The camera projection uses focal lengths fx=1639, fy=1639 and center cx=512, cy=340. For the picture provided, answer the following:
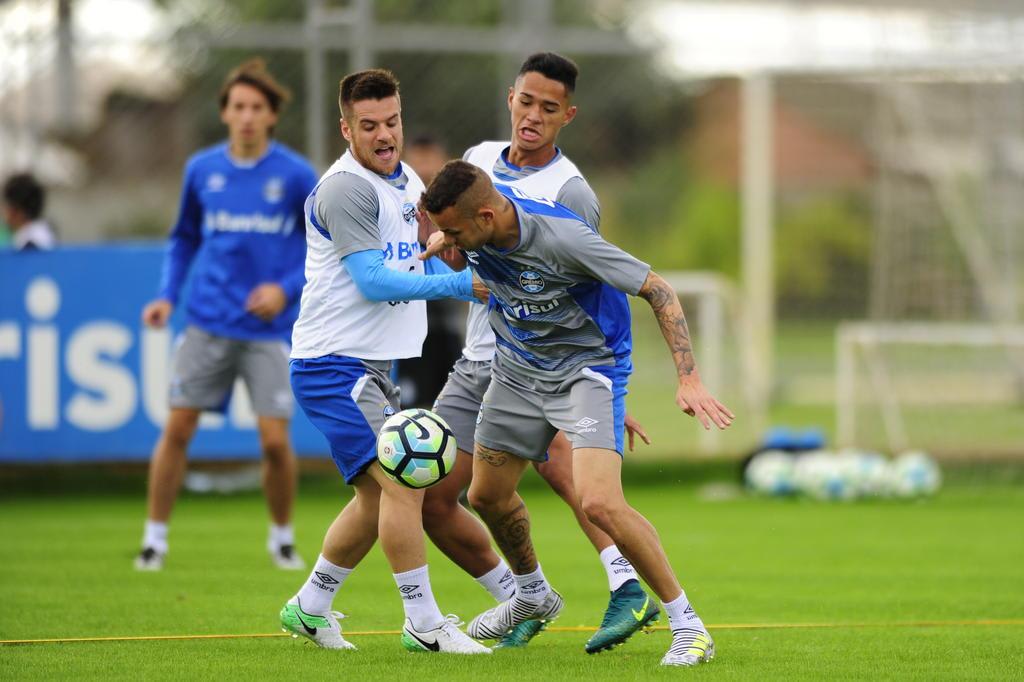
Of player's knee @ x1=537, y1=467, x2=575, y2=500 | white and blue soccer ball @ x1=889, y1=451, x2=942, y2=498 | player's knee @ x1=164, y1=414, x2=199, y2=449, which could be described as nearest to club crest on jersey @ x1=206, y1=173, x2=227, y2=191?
player's knee @ x1=164, y1=414, x2=199, y2=449

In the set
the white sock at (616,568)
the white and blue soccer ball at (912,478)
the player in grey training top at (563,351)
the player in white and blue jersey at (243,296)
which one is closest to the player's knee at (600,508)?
the player in grey training top at (563,351)

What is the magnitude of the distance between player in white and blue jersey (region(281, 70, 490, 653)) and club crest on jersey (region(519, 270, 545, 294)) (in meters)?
0.19

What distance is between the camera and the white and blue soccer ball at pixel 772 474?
1339 cm

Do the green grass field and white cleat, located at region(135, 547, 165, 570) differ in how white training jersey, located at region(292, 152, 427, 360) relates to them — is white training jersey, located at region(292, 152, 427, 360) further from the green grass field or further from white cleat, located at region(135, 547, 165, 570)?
white cleat, located at region(135, 547, 165, 570)

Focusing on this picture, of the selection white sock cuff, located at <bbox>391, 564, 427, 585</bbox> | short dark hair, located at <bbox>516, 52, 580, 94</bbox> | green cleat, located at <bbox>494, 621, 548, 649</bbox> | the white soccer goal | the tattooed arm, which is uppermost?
short dark hair, located at <bbox>516, 52, 580, 94</bbox>

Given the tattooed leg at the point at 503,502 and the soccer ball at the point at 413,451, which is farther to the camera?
the tattooed leg at the point at 503,502

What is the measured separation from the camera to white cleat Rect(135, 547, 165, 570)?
28.6 ft

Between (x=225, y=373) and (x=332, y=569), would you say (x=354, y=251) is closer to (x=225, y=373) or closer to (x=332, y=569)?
(x=332, y=569)

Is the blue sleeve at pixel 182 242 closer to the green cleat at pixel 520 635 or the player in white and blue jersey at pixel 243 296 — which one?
the player in white and blue jersey at pixel 243 296

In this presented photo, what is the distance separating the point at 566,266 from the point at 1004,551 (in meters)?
5.12

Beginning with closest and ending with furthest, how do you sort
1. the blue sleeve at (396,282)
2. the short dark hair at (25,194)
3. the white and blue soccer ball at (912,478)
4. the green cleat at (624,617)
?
the blue sleeve at (396,282), the green cleat at (624,617), the short dark hair at (25,194), the white and blue soccer ball at (912,478)

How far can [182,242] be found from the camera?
30.2ft

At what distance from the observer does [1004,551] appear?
9.81m

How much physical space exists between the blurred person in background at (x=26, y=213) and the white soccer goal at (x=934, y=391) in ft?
22.7
